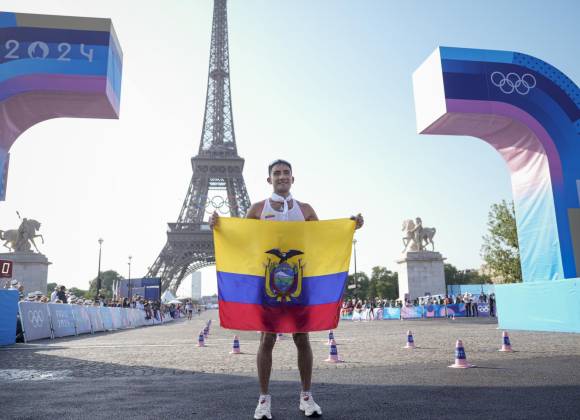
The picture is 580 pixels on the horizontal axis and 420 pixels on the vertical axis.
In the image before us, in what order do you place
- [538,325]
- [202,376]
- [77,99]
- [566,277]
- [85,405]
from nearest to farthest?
1. [85,405]
2. [202,376]
3. [77,99]
4. [566,277]
5. [538,325]

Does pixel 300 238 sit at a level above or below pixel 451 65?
below

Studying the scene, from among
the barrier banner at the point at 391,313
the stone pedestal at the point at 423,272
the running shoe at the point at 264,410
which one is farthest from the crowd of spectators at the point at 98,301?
the stone pedestal at the point at 423,272

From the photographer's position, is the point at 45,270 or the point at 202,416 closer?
the point at 202,416

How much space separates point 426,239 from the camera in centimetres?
3803

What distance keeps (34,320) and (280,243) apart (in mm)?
12982

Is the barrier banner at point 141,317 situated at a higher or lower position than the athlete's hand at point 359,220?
lower

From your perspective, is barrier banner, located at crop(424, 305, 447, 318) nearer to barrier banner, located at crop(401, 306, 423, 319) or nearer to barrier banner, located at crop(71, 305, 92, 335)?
barrier banner, located at crop(401, 306, 423, 319)

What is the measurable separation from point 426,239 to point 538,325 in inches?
→ 913

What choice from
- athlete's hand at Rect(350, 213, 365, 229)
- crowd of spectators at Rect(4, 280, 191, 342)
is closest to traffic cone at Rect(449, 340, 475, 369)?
athlete's hand at Rect(350, 213, 365, 229)

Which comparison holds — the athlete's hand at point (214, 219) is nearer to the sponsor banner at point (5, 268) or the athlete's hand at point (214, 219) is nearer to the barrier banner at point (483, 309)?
the sponsor banner at point (5, 268)

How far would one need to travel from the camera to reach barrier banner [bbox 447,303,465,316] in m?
32.8

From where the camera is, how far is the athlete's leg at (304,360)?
165 inches

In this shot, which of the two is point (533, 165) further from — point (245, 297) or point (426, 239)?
point (426, 239)

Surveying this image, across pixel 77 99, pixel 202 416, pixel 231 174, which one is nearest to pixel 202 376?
pixel 202 416
